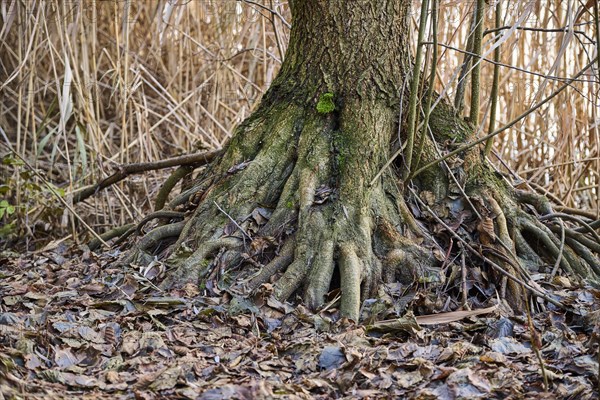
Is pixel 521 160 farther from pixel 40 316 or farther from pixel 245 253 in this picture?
pixel 40 316

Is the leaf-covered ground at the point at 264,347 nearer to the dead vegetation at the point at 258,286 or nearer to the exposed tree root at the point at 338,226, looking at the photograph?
the dead vegetation at the point at 258,286

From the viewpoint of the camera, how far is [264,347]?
265 cm

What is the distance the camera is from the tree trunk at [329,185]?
3105 mm

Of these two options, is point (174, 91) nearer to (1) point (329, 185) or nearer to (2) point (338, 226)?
(1) point (329, 185)

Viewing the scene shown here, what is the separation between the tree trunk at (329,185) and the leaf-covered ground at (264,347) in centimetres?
16

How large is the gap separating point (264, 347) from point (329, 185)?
91 cm

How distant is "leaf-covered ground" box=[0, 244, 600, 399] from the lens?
7.47ft

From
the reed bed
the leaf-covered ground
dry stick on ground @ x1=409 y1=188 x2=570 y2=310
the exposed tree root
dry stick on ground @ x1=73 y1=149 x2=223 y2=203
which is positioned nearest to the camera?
the leaf-covered ground

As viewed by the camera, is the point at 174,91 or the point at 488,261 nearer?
the point at 488,261

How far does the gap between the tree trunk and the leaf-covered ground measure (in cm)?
16

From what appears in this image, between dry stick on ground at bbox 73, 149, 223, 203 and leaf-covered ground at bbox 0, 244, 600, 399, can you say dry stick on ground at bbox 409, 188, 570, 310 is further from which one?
dry stick on ground at bbox 73, 149, 223, 203

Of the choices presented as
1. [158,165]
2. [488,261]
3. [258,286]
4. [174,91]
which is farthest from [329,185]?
[174,91]

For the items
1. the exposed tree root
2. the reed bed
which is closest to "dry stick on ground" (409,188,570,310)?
the exposed tree root

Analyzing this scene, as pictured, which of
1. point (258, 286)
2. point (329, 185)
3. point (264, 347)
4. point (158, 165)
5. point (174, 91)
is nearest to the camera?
point (264, 347)
